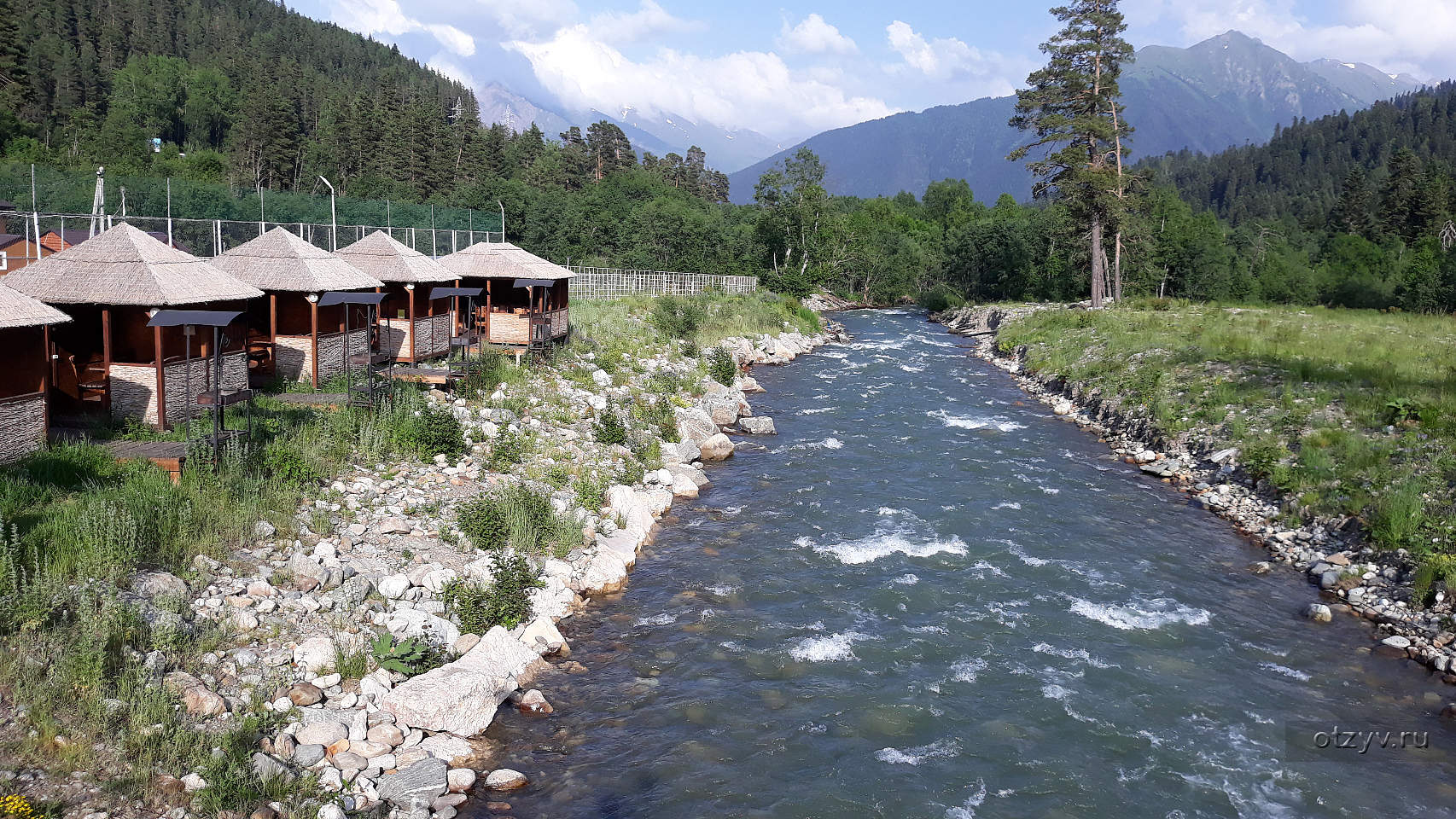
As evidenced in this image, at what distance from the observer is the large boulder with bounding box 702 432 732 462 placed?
2191cm

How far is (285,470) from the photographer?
12.8 metres

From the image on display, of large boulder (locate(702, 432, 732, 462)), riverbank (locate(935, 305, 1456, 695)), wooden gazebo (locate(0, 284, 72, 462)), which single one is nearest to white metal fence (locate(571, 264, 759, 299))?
large boulder (locate(702, 432, 732, 462))

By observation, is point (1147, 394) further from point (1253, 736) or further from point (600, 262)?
point (600, 262)

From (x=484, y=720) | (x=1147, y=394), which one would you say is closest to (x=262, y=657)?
(x=484, y=720)

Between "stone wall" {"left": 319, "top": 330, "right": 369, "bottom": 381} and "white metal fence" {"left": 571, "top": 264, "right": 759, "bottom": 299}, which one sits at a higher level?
"white metal fence" {"left": 571, "top": 264, "right": 759, "bottom": 299}

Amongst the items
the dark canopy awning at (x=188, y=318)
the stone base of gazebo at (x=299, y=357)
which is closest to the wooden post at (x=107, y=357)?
the dark canopy awning at (x=188, y=318)

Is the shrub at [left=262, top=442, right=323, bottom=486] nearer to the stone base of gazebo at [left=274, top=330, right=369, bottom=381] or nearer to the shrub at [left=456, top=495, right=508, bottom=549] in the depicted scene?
the shrub at [left=456, top=495, right=508, bottom=549]

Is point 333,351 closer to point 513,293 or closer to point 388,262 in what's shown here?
point 388,262

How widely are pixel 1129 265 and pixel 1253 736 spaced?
56592 mm

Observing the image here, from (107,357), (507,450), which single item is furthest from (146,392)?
(507,450)

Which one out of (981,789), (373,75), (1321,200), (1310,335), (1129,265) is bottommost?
(981,789)

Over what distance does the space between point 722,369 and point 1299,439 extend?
1718 centimetres

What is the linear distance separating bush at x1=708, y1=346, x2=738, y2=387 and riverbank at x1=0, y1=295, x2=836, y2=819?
37.9 feet

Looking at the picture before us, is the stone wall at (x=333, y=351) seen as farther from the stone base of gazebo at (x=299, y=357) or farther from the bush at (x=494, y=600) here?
the bush at (x=494, y=600)
